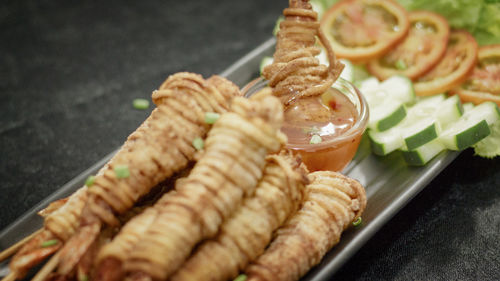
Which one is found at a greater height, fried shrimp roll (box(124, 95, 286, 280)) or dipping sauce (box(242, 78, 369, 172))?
fried shrimp roll (box(124, 95, 286, 280))

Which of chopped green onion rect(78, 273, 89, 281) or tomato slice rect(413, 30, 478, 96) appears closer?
chopped green onion rect(78, 273, 89, 281)

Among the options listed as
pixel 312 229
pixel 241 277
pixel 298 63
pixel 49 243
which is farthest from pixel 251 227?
pixel 298 63

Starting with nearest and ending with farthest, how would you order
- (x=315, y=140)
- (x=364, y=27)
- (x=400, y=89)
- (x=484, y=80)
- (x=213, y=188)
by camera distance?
(x=213, y=188)
(x=315, y=140)
(x=400, y=89)
(x=484, y=80)
(x=364, y=27)

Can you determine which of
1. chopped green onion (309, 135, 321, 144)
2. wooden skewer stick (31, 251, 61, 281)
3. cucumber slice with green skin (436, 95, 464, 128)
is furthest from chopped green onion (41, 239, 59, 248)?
cucumber slice with green skin (436, 95, 464, 128)

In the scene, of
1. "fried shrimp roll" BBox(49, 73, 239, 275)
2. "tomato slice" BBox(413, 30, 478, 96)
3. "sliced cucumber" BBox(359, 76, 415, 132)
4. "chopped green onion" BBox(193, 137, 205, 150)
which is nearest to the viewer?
"fried shrimp roll" BBox(49, 73, 239, 275)

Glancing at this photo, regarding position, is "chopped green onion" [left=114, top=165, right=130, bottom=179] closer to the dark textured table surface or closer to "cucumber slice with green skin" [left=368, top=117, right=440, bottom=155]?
the dark textured table surface

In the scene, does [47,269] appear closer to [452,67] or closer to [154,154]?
[154,154]
